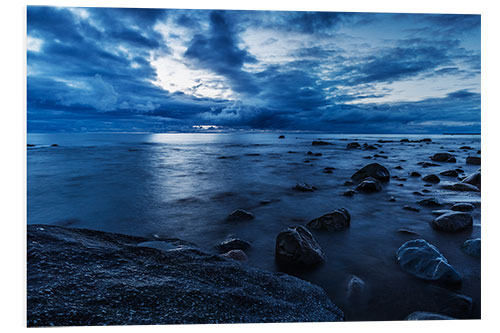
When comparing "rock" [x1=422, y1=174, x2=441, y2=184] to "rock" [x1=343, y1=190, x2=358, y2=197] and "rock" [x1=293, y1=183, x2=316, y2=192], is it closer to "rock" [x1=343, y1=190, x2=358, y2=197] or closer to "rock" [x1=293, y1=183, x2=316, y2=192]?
"rock" [x1=343, y1=190, x2=358, y2=197]

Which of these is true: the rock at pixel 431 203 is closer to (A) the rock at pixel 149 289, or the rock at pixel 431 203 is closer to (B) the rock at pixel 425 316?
(B) the rock at pixel 425 316

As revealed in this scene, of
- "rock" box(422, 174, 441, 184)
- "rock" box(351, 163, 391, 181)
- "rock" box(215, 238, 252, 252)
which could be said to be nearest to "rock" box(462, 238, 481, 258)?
"rock" box(215, 238, 252, 252)

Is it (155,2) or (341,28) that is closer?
(155,2)

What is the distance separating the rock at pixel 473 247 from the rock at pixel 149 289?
2074 millimetres

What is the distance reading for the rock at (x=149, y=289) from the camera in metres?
1.92

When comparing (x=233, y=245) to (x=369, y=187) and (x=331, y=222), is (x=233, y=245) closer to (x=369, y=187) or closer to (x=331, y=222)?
(x=331, y=222)

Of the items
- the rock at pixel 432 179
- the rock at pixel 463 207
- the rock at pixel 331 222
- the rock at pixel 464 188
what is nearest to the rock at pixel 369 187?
the rock at pixel 463 207

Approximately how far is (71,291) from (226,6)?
3.38 meters

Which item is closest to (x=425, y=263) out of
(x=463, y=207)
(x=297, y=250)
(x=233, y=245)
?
(x=297, y=250)

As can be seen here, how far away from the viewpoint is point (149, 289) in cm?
209

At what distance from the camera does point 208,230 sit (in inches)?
156

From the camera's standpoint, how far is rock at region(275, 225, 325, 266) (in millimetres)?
2916
